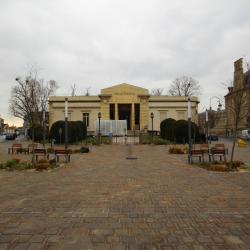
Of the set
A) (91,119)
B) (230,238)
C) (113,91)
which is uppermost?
(113,91)

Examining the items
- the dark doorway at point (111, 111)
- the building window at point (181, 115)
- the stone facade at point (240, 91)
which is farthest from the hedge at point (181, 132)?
the dark doorway at point (111, 111)

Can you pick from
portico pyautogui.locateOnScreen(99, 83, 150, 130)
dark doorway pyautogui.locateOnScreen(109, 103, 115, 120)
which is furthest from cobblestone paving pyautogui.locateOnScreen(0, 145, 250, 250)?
dark doorway pyautogui.locateOnScreen(109, 103, 115, 120)

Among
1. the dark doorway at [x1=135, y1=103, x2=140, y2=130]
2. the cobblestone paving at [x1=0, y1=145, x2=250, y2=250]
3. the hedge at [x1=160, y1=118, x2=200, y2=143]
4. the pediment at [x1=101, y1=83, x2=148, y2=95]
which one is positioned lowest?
the cobblestone paving at [x1=0, y1=145, x2=250, y2=250]

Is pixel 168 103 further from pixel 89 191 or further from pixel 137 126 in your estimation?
pixel 89 191

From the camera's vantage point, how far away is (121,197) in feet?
29.0

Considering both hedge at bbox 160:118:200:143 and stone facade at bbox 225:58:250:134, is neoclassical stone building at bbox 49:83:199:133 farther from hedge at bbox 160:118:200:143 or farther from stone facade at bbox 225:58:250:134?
hedge at bbox 160:118:200:143

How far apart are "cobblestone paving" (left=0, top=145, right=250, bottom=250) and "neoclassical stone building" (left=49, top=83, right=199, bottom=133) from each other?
2217 inches

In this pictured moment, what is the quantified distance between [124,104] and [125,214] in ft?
205

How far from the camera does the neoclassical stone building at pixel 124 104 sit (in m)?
67.9

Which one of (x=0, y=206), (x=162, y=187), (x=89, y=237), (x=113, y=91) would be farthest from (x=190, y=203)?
(x=113, y=91)

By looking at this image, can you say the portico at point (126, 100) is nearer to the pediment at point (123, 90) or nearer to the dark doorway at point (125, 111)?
the pediment at point (123, 90)

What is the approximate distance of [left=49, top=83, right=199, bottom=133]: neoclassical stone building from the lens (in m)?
67.9

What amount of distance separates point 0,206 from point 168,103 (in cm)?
6201

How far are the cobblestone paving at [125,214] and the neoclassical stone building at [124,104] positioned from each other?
56.3 metres
